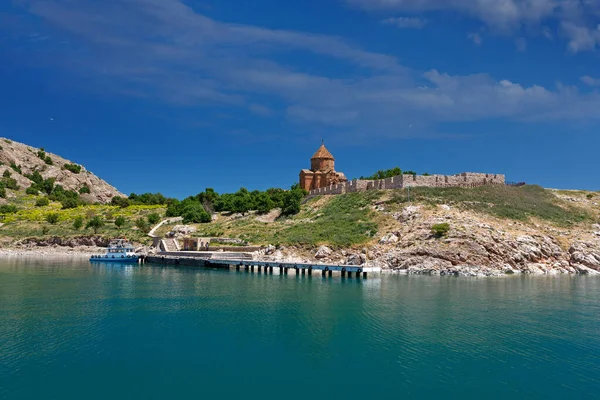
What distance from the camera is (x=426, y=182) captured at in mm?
69188

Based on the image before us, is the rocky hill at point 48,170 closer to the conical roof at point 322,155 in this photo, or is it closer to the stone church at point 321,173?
the stone church at point 321,173

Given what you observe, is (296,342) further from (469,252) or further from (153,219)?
(153,219)

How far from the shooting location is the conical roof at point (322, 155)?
8750 cm

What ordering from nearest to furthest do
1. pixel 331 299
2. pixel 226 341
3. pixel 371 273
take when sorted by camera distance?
pixel 226 341, pixel 331 299, pixel 371 273

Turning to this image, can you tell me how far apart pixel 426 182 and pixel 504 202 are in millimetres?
11251

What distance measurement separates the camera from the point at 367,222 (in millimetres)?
59000

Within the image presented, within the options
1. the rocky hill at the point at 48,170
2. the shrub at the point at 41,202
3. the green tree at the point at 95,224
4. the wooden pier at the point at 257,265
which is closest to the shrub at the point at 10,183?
the rocky hill at the point at 48,170

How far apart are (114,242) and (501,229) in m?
55.0

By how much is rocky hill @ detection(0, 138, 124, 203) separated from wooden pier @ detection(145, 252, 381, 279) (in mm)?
75077

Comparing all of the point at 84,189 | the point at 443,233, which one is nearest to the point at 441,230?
the point at 443,233

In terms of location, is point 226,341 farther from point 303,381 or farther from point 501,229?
point 501,229

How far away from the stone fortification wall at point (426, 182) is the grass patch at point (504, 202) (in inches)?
65.3

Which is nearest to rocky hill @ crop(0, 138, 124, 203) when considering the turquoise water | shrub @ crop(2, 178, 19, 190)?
shrub @ crop(2, 178, 19, 190)

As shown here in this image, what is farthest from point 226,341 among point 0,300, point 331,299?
point 0,300
